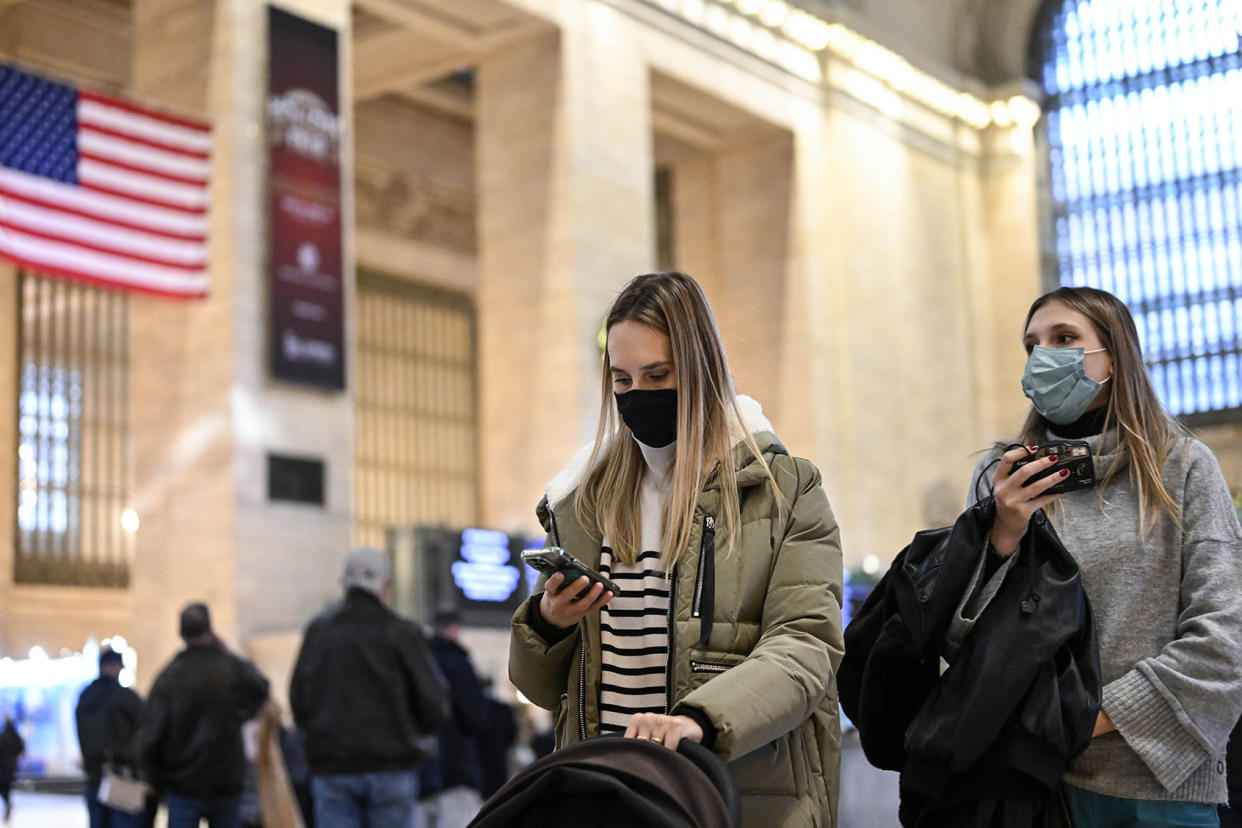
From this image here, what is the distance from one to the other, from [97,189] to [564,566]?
14033 mm

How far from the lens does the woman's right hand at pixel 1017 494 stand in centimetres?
280

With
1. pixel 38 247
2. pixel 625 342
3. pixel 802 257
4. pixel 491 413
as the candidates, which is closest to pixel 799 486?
pixel 625 342

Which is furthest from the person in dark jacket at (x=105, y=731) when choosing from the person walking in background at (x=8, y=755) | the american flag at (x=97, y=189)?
the person walking in background at (x=8, y=755)

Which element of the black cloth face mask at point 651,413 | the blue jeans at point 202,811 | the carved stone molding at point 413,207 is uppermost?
the carved stone molding at point 413,207

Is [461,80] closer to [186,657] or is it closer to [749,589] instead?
[186,657]

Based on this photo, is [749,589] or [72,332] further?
[72,332]

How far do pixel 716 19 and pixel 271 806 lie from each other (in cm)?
1832

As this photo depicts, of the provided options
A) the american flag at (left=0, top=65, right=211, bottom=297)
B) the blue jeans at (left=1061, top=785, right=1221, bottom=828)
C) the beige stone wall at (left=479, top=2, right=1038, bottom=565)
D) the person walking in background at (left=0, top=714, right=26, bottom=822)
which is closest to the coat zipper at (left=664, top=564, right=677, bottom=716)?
the blue jeans at (left=1061, top=785, right=1221, bottom=828)

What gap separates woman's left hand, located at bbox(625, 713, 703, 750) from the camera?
7.98 ft

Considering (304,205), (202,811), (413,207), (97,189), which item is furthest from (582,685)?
(413,207)

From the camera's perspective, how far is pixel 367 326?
28422mm

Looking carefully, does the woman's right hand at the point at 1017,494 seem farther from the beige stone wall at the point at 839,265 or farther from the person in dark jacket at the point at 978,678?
the beige stone wall at the point at 839,265

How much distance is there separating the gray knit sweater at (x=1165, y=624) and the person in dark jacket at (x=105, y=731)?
262 inches

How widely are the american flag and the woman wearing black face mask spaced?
1302cm
